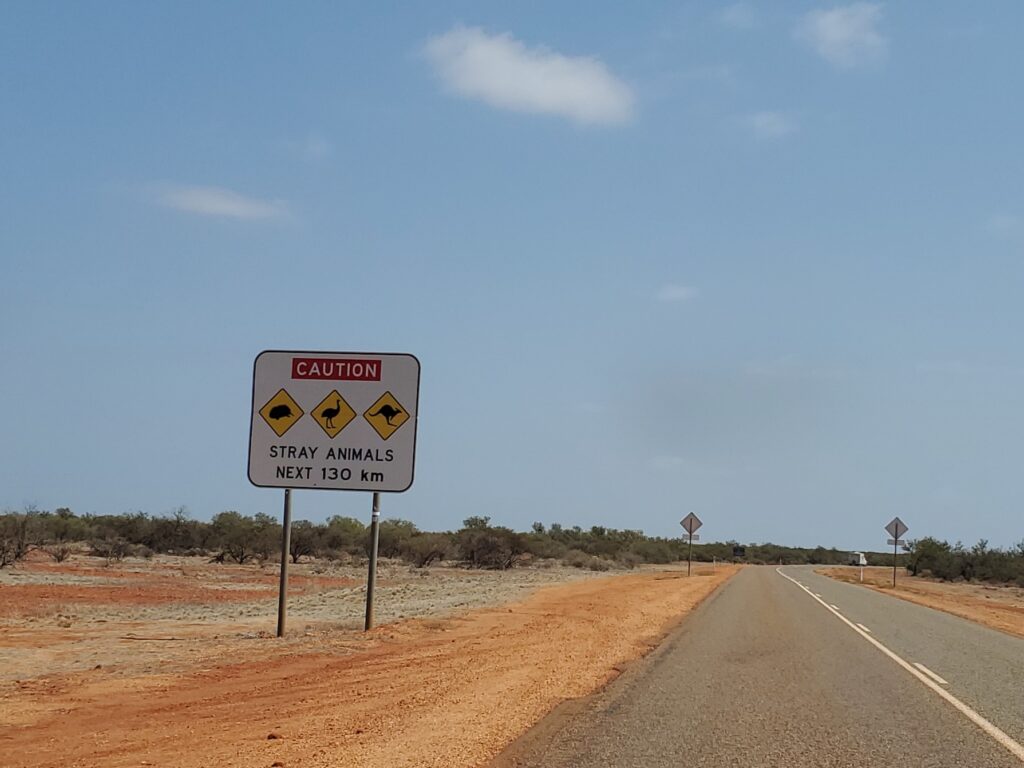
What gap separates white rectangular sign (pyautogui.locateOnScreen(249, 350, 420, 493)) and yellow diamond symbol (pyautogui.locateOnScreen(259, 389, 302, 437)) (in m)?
0.02

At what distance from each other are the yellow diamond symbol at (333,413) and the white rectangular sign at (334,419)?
0.06 ft

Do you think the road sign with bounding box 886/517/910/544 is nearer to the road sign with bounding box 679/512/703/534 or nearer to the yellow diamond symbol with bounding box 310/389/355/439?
the road sign with bounding box 679/512/703/534

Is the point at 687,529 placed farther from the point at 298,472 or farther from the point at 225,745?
the point at 225,745

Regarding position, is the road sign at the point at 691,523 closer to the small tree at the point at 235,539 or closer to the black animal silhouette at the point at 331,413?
the small tree at the point at 235,539

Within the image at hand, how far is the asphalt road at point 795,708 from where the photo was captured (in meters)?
8.77

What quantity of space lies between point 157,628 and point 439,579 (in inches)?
1027

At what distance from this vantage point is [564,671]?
14117 millimetres

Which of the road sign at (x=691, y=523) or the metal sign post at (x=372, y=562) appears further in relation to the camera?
the road sign at (x=691, y=523)

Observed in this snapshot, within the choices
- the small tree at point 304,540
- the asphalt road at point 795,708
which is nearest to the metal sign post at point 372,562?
the asphalt road at point 795,708

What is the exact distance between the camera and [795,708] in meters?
11.3

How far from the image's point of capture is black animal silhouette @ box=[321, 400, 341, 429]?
18969mm

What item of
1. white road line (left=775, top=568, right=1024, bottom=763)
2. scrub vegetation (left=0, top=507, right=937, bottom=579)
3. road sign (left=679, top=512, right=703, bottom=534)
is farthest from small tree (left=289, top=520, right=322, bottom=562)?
white road line (left=775, top=568, right=1024, bottom=763)

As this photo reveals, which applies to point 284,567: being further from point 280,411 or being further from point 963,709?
point 963,709

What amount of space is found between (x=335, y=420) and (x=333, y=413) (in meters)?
0.13
